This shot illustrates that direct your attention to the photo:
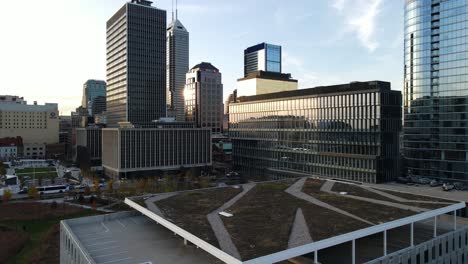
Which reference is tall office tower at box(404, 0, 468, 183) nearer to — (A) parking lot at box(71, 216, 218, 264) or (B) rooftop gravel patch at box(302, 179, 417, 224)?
(B) rooftop gravel patch at box(302, 179, 417, 224)

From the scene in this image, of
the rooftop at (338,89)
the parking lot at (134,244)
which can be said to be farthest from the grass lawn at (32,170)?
the parking lot at (134,244)

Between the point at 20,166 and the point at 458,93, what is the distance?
183866 millimetres

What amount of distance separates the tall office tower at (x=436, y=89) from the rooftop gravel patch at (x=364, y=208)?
64.6 metres

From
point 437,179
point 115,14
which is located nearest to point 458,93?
point 437,179

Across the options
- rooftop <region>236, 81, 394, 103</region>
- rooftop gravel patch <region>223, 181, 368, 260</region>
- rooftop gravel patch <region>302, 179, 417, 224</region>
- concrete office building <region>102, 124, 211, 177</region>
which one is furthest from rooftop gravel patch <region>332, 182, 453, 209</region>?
concrete office building <region>102, 124, 211, 177</region>

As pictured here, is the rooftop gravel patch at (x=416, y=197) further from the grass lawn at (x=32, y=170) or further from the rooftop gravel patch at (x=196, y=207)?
the grass lawn at (x=32, y=170)

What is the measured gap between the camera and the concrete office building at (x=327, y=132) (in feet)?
285

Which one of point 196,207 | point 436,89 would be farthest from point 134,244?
point 436,89

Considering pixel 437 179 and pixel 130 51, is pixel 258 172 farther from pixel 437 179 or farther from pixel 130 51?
pixel 130 51

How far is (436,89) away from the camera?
10494 cm

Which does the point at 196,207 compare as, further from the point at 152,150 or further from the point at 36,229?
the point at 152,150

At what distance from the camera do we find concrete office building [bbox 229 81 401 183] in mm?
86938

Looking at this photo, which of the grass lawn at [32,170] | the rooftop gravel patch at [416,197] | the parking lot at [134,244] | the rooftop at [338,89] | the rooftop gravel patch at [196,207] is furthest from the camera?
the grass lawn at [32,170]

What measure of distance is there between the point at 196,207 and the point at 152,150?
87.7m
